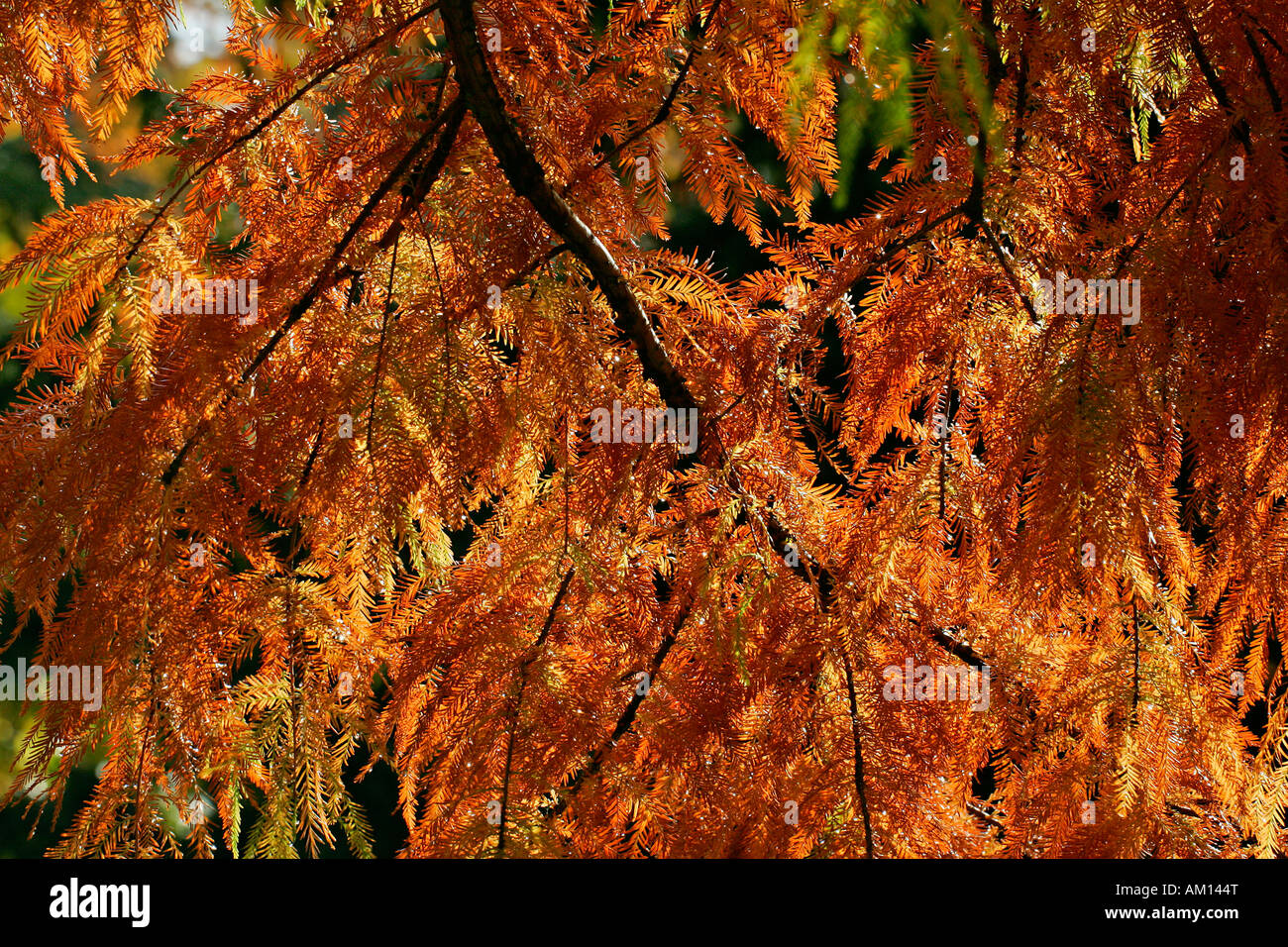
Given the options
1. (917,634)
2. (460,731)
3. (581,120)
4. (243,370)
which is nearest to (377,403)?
(243,370)

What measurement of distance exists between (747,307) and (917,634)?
1.51 feet

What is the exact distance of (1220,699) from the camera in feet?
4.00

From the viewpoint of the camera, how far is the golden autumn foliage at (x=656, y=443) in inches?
38.9

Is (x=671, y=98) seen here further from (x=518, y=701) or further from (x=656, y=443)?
(x=518, y=701)

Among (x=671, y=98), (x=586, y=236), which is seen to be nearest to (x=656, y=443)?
(x=586, y=236)

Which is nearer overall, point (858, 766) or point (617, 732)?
point (858, 766)

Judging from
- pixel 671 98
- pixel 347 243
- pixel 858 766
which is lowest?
pixel 858 766

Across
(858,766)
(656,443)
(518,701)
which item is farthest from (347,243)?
(858,766)

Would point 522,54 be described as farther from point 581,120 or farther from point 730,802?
point 730,802

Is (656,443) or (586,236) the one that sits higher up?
(586,236)

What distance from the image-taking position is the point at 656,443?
114cm

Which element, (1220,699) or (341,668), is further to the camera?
(341,668)

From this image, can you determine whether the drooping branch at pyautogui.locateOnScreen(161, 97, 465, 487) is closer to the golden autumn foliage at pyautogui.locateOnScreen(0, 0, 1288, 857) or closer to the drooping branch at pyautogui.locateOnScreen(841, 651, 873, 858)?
the golden autumn foliage at pyautogui.locateOnScreen(0, 0, 1288, 857)

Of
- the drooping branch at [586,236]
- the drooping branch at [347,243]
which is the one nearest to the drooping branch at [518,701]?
the drooping branch at [586,236]
